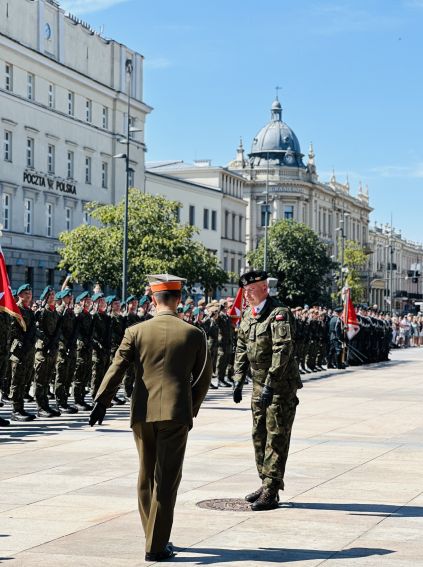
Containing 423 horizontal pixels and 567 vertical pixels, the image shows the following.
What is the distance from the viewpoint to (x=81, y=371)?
750 inches

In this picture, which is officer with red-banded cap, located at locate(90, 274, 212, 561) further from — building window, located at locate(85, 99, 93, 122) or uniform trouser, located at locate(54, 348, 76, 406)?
building window, located at locate(85, 99, 93, 122)

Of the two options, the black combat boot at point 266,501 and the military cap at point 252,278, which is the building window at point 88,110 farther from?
the black combat boot at point 266,501

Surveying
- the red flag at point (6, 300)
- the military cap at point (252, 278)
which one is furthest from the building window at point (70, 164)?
the military cap at point (252, 278)

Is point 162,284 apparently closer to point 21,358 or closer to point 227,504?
point 227,504

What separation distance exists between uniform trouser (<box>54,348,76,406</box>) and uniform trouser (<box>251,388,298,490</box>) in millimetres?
8503

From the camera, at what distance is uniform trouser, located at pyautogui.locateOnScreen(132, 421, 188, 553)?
7.65 meters

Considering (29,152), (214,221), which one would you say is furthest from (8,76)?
(214,221)

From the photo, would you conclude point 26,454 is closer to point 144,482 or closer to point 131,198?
point 144,482

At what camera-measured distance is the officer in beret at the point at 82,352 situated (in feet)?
62.0

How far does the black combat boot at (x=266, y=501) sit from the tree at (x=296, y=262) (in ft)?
246

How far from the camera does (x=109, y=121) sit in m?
64.5

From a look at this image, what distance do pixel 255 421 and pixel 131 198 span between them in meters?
42.5

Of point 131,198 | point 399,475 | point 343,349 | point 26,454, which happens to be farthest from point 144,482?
point 131,198

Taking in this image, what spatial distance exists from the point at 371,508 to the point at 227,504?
47.2 inches
